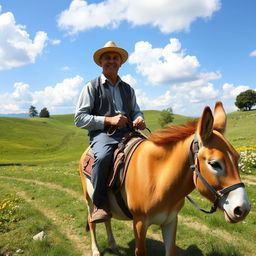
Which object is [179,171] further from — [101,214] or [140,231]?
[101,214]

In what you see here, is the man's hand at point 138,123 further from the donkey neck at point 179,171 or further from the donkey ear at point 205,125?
the donkey ear at point 205,125

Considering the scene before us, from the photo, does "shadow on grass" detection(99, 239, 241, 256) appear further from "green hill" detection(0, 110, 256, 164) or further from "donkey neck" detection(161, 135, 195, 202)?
"green hill" detection(0, 110, 256, 164)

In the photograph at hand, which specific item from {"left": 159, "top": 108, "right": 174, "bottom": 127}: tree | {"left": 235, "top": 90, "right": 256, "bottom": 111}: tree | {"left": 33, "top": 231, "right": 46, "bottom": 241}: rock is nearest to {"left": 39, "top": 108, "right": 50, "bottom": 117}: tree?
{"left": 159, "top": 108, "right": 174, "bottom": 127}: tree

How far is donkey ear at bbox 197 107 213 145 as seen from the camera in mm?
2587

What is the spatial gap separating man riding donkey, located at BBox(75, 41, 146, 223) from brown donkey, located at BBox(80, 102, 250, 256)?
341mm

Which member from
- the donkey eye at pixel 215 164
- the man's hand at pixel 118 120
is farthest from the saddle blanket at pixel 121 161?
the donkey eye at pixel 215 164

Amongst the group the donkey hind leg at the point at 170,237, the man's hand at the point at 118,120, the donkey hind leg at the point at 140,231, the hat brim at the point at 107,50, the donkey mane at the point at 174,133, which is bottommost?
the donkey hind leg at the point at 170,237

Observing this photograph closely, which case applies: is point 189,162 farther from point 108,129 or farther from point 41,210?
point 41,210

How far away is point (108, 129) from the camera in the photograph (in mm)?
4332

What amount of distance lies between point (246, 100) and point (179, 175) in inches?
3806

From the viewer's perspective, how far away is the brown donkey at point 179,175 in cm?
260

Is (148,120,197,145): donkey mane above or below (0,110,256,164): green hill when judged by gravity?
above

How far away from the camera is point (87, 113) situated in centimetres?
427

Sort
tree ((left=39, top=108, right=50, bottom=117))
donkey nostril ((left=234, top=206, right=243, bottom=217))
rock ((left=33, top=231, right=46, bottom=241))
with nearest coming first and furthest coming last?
donkey nostril ((left=234, top=206, right=243, bottom=217)) → rock ((left=33, top=231, right=46, bottom=241)) → tree ((left=39, top=108, right=50, bottom=117))
